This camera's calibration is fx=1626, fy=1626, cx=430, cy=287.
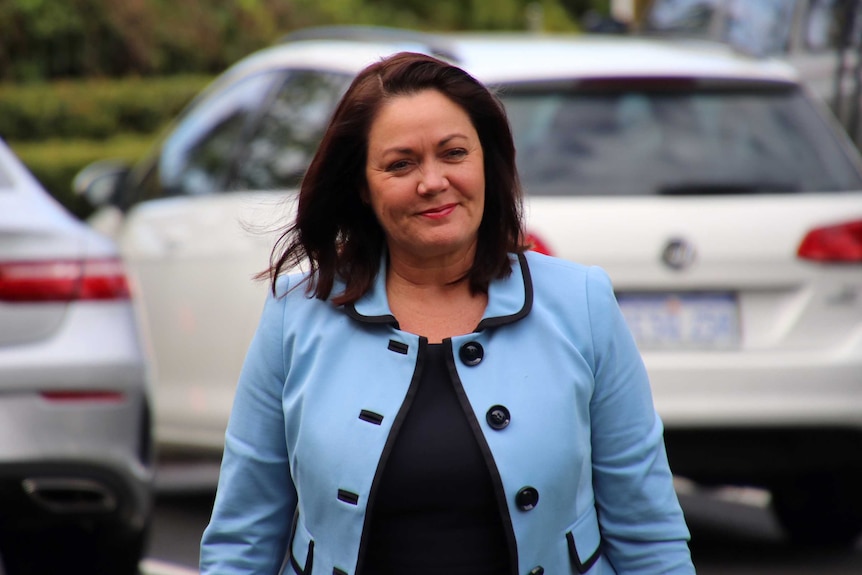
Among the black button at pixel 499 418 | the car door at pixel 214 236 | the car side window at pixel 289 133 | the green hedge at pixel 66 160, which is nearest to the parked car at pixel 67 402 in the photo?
the car door at pixel 214 236

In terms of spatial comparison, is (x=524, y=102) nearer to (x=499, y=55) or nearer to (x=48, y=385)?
(x=499, y=55)

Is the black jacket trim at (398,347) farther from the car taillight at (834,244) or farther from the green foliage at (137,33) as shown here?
the green foliage at (137,33)

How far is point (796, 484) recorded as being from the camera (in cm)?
634

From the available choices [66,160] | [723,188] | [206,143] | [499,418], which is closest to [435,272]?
[499,418]

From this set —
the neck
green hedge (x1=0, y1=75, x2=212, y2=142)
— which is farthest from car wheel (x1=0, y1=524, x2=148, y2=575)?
green hedge (x1=0, y1=75, x2=212, y2=142)

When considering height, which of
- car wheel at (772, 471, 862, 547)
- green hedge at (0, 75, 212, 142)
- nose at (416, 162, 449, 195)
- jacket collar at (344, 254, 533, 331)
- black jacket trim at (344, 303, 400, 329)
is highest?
nose at (416, 162, 449, 195)

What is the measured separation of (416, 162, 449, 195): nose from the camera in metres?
2.55

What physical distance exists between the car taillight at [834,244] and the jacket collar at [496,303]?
2.88m

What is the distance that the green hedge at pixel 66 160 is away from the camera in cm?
1883

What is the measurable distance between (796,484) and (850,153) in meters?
1.39

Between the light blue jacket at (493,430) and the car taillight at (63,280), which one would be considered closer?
the light blue jacket at (493,430)

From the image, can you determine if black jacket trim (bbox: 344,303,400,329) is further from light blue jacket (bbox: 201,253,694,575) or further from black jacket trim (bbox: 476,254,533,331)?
black jacket trim (bbox: 476,254,533,331)

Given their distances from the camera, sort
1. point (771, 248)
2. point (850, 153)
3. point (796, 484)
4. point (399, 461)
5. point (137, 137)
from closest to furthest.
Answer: point (399, 461) → point (771, 248) → point (850, 153) → point (796, 484) → point (137, 137)

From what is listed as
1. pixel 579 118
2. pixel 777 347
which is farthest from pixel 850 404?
pixel 579 118
